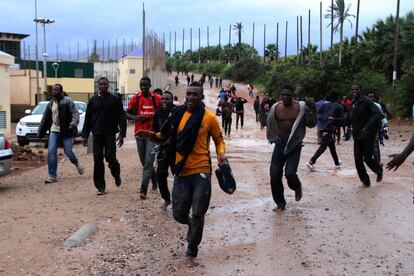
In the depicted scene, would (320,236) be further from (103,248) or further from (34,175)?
(34,175)

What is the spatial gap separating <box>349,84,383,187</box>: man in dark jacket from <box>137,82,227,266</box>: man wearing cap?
15.9ft

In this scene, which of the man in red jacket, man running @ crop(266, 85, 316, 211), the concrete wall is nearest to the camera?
man running @ crop(266, 85, 316, 211)

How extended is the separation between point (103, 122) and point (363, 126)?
434 centimetres

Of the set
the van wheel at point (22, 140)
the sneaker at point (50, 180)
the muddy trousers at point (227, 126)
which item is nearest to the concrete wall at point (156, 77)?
the muddy trousers at point (227, 126)

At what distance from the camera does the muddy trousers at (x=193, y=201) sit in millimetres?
5586

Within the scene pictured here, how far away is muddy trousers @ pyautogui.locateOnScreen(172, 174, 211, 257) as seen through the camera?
559cm

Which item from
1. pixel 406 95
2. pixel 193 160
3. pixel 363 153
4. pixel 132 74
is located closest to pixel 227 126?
pixel 406 95

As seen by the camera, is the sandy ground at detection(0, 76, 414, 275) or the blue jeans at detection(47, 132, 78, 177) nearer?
the sandy ground at detection(0, 76, 414, 275)

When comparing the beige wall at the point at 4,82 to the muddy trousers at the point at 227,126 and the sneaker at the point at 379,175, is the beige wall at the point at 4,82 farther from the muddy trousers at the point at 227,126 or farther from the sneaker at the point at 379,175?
the sneaker at the point at 379,175

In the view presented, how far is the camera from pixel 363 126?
9.89 meters

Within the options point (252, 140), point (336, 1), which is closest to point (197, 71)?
point (336, 1)

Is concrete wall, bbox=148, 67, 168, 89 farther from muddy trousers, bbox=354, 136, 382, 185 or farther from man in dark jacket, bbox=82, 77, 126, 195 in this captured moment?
man in dark jacket, bbox=82, 77, 126, 195

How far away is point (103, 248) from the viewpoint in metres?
6.33

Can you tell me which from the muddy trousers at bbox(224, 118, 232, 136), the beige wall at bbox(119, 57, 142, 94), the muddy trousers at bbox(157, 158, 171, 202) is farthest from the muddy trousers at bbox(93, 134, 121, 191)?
the beige wall at bbox(119, 57, 142, 94)
